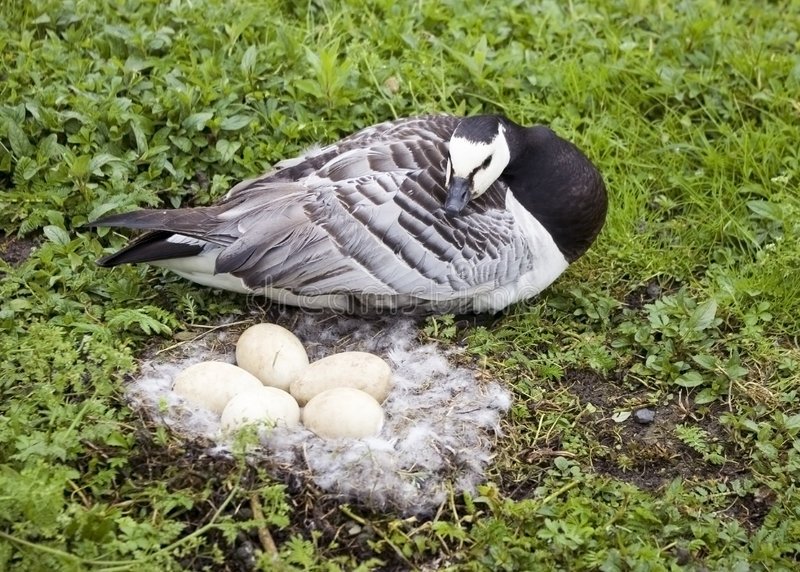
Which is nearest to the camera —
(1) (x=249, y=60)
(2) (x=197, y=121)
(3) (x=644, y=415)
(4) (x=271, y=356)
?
(4) (x=271, y=356)

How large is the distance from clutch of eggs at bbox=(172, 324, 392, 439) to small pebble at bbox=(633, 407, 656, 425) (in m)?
0.99

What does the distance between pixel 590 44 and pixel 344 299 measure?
7.66 ft

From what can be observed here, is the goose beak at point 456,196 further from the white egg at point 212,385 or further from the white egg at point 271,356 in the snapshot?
the white egg at point 212,385

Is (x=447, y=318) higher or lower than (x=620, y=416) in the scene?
higher

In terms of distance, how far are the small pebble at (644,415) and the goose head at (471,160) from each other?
3.48 ft

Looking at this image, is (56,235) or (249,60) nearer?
(56,235)

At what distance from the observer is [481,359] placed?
12.6ft

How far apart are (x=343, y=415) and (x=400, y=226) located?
2.86ft

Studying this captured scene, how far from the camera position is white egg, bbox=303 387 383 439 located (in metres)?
3.29

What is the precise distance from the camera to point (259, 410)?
129 inches

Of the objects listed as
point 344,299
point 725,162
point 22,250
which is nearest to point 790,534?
point 344,299

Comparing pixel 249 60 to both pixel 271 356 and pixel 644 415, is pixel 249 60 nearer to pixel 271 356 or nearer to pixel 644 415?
pixel 271 356

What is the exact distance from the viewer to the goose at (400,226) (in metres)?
3.79


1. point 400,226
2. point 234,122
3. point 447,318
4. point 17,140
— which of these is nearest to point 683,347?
point 447,318
